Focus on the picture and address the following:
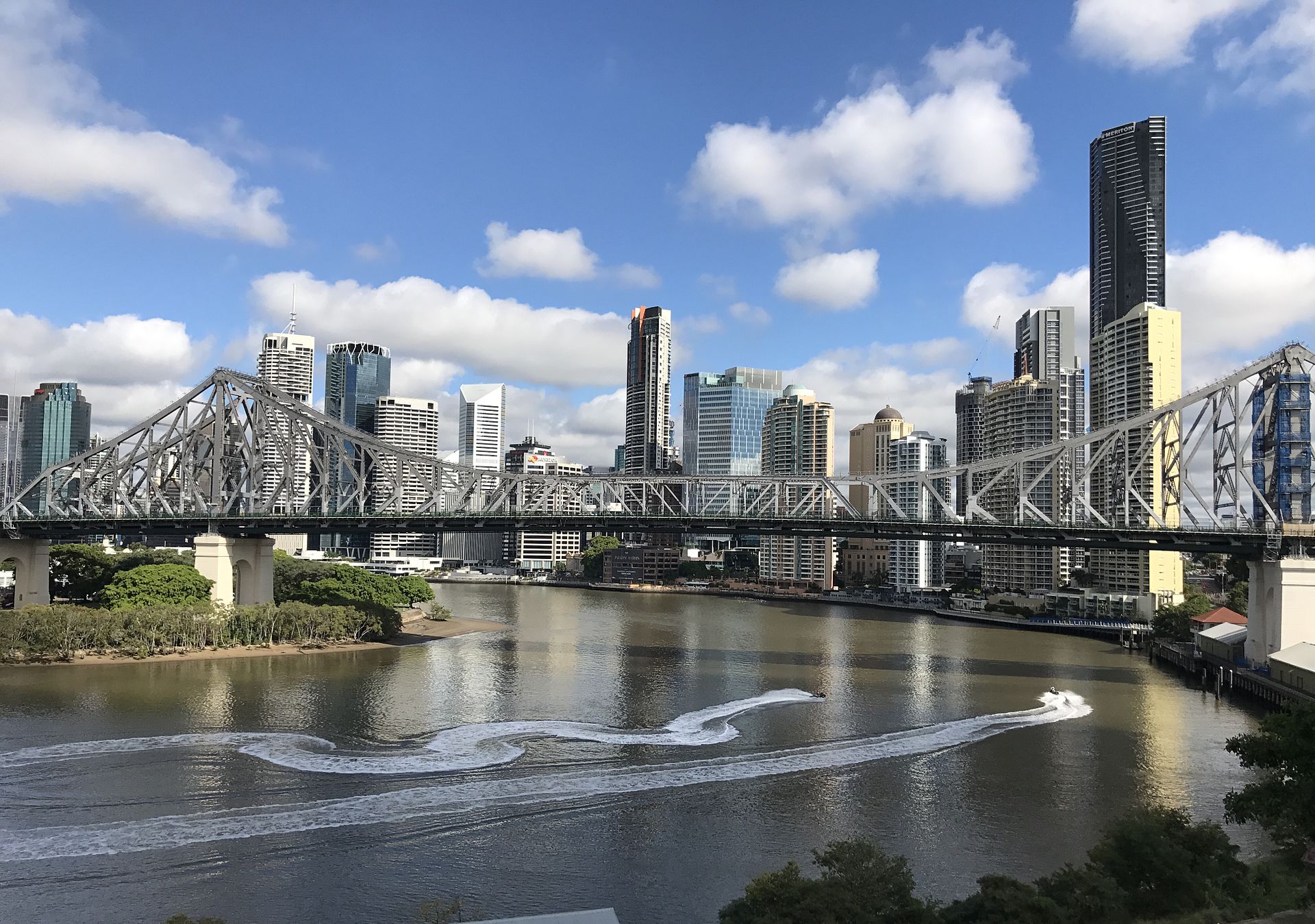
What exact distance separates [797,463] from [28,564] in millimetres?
124997

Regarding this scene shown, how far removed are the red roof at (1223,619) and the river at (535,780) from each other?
12547 mm

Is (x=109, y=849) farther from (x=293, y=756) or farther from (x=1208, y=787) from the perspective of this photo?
A: (x=1208, y=787)

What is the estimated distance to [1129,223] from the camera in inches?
7274

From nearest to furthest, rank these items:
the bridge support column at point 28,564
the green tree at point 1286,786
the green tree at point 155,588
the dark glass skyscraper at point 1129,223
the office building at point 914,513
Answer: the green tree at point 1286,786 → the green tree at point 155,588 → the bridge support column at point 28,564 → the office building at point 914,513 → the dark glass skyscraper at point 1129,223

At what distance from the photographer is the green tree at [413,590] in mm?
71375

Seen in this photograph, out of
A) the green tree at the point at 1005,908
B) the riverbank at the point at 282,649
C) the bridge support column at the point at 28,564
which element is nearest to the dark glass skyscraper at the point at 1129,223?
the riverbank at the point at 282,649

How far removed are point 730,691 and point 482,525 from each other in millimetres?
21558

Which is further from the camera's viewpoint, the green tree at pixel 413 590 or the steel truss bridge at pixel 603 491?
the green tree at pixel 413 590

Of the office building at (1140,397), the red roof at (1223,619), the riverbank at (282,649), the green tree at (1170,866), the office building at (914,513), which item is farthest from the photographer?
the office building at (914,513)

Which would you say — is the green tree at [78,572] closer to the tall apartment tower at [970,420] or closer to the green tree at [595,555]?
the green tree at [595,555]

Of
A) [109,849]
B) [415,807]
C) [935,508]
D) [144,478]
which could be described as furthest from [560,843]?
[935,508]

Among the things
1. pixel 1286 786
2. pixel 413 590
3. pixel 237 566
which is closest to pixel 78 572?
pixel 237 566

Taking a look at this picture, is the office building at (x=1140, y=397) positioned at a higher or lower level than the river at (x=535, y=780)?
higher

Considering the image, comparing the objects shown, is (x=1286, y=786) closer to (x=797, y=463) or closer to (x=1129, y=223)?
(x=797, y=463)
